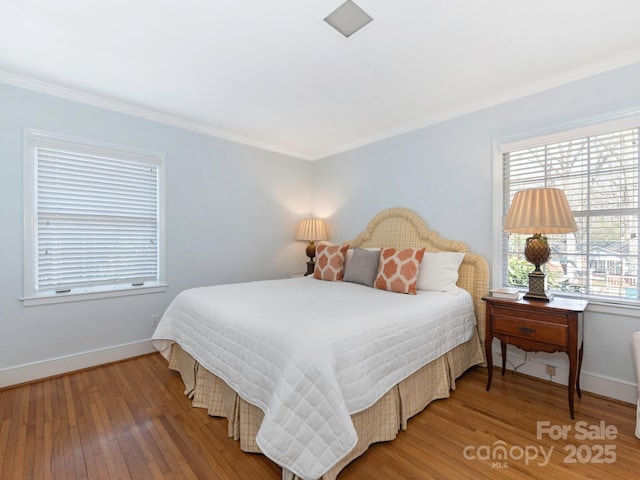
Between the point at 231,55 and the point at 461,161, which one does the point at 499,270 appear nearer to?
the point at 461,161

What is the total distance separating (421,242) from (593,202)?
54.2 inches

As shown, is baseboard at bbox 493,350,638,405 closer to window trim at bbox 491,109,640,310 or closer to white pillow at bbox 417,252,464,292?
window trim at bbox 491,109,640,310

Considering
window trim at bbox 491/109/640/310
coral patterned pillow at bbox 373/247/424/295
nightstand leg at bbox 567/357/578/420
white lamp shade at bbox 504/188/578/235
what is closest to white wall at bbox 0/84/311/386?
coral patterned pillow at bbox 373/247/424/295

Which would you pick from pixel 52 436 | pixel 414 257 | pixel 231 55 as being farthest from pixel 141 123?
pixel 414 257

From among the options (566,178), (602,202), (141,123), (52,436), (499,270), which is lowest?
(52,436)

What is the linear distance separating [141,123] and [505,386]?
4030mm

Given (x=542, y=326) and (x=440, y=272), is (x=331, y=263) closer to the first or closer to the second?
(x=440, y=272)

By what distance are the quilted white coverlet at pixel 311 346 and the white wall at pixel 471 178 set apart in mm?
809

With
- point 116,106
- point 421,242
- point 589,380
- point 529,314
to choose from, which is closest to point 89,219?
point 116,106

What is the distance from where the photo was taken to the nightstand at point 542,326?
193 centimetres

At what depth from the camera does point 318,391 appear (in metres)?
1.33

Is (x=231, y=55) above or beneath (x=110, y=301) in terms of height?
above

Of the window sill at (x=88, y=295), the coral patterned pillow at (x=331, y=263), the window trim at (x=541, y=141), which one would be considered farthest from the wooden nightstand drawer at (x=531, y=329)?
the window sill at (x=88, y=295)

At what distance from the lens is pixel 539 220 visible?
214cm
